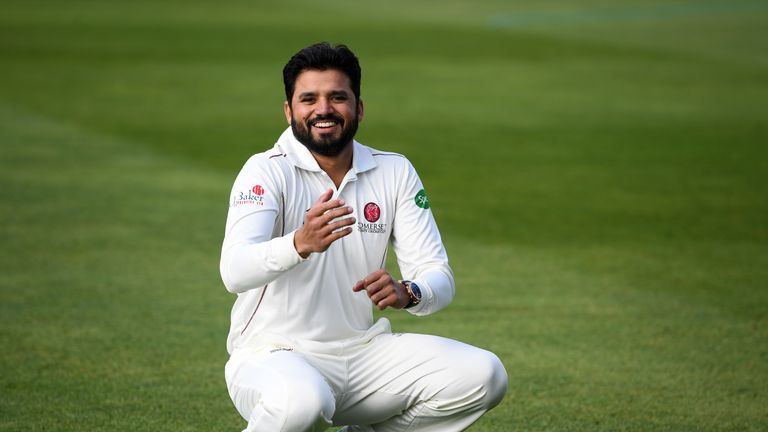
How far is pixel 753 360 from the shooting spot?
6.87 m

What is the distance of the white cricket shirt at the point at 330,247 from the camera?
4648 mm

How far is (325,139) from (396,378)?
950 mm

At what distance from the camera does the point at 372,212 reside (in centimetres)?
489

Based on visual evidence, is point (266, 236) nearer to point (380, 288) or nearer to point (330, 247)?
point (330, 247)

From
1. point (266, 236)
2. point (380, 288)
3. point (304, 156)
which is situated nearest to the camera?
point (380, 288)

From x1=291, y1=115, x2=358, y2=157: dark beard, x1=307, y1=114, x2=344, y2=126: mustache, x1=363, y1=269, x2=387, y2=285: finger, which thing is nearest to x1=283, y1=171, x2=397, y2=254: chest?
x1=291, y1=115, x2=358, y2=157: dark beard

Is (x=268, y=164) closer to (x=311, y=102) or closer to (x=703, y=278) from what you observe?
(x=311, y=102)

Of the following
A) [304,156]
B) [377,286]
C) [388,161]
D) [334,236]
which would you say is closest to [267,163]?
[304,156]

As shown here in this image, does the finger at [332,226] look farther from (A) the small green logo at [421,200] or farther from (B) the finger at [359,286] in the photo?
(A) the small green logo at [421,200]

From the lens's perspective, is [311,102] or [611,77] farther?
[611,77]

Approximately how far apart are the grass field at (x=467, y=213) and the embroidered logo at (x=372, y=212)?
1.37 meters

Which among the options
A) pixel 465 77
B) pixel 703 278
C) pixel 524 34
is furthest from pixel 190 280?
pixel 524 34

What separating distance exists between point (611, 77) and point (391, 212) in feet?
53.9

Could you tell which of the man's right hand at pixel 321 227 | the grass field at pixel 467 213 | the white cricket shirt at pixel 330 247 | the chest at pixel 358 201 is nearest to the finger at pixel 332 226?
the man's right hand at pixel 321 227
